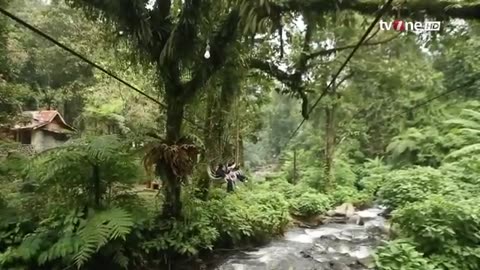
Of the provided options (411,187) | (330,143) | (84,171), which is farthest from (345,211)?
(84,171)

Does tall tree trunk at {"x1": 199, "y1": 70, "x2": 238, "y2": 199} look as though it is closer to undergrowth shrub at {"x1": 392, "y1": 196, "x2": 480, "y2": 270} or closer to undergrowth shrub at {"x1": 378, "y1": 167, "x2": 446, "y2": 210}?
undergrowth shrub at {"x1": 392, "y1": 196, "x2": 480, "y2": 270}

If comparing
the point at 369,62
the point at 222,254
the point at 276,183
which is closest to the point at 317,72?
the point at 369,62

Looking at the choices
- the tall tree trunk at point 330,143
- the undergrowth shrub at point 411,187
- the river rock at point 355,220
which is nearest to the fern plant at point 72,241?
the undergrowth shrub at point 411,187

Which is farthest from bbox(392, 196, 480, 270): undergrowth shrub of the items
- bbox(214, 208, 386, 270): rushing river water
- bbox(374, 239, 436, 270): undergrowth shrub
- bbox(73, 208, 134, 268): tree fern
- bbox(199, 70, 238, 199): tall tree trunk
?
bbox(73, 208, 134, 268): tree fern

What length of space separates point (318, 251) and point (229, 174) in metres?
1.88

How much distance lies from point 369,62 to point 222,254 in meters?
7.46

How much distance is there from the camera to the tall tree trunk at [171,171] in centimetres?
446

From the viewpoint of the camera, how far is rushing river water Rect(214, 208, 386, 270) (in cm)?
497

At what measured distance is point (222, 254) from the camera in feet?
17.1

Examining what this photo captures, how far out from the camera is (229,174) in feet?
22.2

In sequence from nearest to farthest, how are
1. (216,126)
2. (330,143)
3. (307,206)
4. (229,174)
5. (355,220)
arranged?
(216,126) → (229,174) → (355,220) → (307,206) → (330,143)

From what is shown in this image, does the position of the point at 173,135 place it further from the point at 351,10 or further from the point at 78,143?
the point at 351,10

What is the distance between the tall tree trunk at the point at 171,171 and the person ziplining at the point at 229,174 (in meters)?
1.61

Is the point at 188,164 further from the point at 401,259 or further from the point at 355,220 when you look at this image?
the point at 355,220
